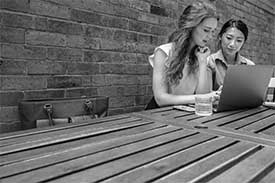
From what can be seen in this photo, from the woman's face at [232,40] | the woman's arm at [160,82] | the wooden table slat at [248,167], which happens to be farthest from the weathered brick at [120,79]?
the wooden table slat at [248,167]

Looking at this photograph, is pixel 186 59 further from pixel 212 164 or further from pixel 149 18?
pixel 212 164

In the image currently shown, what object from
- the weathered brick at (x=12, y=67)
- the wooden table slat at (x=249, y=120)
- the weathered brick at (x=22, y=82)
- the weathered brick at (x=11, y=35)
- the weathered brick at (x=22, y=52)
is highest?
the weathered brick at (x=11, y=35)

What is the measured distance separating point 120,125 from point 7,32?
→ 0.98 m

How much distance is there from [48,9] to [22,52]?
0.33m

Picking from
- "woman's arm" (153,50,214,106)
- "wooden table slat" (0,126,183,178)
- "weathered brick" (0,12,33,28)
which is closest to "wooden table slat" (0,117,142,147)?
"wooden table slat" (0,126,183,178)

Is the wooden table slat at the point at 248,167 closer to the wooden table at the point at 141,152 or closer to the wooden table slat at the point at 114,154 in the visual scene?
the wooden table at the point at 141,152

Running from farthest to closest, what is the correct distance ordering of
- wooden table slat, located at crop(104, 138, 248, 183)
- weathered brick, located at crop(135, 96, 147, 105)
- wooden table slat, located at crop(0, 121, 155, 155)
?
weathered brick, located at crop(135, 96, 147, 105) → wooden table slat, located at crop(0, 121, 155, 155) → wooden table slat, located at crop(104, 138, 248, 183)

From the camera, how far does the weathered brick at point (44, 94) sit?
1.62 m

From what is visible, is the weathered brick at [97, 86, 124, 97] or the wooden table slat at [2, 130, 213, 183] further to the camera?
the weathered brick at [97, 86, 124, 97]

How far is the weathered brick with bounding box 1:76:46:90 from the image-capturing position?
1521 mm

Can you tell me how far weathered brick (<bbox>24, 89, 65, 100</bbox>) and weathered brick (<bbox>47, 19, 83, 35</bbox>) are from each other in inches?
15.7

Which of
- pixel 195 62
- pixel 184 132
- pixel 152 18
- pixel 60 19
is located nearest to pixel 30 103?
pixel 60 19

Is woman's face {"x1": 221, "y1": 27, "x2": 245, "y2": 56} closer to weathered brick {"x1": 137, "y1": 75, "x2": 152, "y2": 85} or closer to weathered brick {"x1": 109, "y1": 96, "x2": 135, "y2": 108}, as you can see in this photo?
weathered brick {"x1": 137, "y1": 75, "x2": 152, "y2": 85}

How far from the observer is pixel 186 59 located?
181cm
